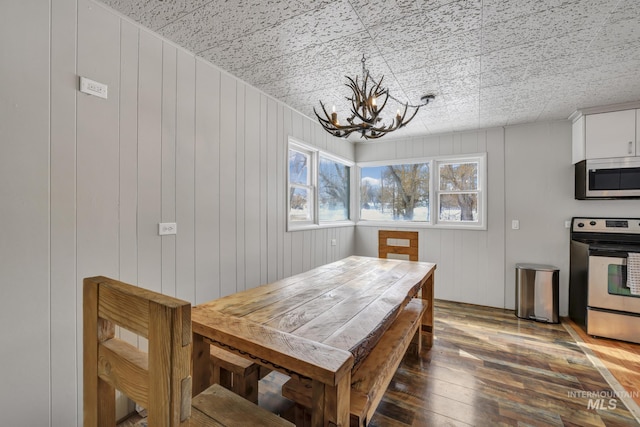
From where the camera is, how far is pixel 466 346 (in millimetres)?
2676

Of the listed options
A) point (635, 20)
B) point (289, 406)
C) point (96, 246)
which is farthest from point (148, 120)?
point (635, 20)

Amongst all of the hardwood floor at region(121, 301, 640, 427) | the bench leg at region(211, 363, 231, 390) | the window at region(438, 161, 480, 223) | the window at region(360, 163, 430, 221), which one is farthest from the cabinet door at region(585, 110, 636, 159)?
the bench leg at region(211, 363, 231, 390)

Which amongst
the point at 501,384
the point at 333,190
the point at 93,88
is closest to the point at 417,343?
the point at 501,384

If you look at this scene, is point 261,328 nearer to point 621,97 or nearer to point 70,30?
point 70,30

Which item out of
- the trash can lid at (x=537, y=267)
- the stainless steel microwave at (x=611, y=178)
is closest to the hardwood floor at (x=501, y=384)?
the trash can lid at (x=537, y=267)

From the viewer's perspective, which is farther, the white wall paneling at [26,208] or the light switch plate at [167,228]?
the light switch plate at [167,228]

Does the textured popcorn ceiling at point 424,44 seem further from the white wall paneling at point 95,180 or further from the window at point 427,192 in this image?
the window at point 427,192

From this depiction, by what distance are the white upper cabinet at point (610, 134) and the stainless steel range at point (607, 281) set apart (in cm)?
75

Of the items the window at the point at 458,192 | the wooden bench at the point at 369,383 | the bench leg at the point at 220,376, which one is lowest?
the bench leg at the point at 220,376

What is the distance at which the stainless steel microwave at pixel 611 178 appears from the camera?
2926 millimetres

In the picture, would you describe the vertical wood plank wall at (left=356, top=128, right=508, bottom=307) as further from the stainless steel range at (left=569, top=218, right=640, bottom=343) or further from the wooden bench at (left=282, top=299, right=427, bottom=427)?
the wooden bench at (left=282, top=299, right=427, bottom=427)

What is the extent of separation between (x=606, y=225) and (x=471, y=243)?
135cm

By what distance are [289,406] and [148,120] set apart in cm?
206

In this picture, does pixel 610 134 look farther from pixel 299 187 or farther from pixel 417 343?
pixel 299 187
